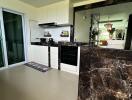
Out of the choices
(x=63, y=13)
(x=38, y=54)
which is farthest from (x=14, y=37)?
(x=63, y=13)

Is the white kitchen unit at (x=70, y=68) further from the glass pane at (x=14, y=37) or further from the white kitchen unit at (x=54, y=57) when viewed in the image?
the glass pane at (x=14, y=37)

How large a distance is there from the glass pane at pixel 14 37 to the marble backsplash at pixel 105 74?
126 inches

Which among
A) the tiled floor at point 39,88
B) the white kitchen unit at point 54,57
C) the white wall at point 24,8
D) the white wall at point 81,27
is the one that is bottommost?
the tiled floor at point 39,88

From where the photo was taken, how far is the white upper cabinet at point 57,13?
347 cm

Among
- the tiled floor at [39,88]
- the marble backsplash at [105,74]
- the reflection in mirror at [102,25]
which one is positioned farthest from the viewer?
the reflection in mirror at [102,25]

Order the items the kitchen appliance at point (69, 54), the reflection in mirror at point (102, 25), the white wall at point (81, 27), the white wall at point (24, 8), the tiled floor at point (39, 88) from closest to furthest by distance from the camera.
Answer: the tiled floor at point (39, 88)
the kitchen appliance at point (69, 54)
the white wall at point (24, 8)
the white wall at point (81, 27)
the reflection in mirror at point (102, 25)

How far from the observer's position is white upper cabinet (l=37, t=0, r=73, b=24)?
3471 mm

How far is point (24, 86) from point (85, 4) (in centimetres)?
337

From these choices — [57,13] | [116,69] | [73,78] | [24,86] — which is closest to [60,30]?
[57,13]

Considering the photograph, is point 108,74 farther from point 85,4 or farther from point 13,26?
point 13,26

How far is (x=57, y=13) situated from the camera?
12.3 ft

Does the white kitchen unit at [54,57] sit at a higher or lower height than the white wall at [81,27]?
lower

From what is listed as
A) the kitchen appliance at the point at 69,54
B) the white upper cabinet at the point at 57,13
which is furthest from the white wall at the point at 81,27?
the kitchen appliance at the point at 69,54

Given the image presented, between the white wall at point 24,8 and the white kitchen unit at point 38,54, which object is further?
the white kitchen unit at point 38,54
